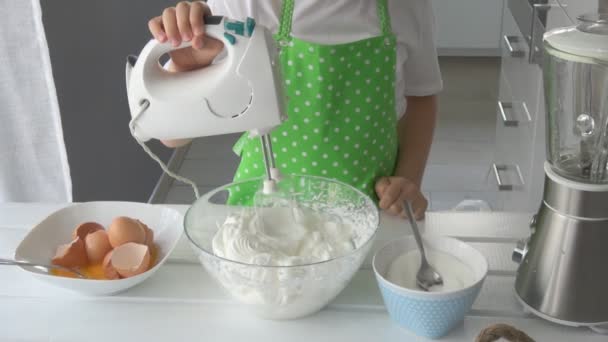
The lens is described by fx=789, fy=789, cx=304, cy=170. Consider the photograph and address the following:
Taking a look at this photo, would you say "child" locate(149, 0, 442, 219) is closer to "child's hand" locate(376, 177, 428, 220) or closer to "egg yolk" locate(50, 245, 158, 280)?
"child's hand" locate(376, 177, 428, 220)

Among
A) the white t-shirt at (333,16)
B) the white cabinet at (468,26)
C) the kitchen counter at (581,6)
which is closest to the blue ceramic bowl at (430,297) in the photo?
the white t-shirt at (333,16)

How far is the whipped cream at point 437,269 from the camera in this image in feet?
2.67

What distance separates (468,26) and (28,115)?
6.65ft

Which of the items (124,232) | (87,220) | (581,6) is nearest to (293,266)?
(124,232)

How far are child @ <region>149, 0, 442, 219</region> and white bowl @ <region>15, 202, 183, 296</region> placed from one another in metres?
0.24

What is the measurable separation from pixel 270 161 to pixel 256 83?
0.42 ft

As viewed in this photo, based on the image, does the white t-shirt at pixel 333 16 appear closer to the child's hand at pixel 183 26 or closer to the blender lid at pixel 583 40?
the child's hand at pixel 183 26

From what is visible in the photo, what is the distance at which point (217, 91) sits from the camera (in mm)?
781

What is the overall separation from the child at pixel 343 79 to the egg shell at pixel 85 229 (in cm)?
30

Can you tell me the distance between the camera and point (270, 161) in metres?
0.87

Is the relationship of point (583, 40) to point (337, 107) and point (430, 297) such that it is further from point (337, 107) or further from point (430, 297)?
point (337, 107)

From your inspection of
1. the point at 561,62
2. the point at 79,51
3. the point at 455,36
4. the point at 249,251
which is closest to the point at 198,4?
the point at 249,251

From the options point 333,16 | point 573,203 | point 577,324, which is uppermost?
point 333,16

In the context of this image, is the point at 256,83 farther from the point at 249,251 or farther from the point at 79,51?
the point at 79,51
